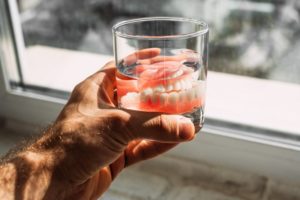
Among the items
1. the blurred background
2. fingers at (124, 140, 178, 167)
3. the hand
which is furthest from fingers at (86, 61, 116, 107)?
the blurred background

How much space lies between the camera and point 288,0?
0.78 meters

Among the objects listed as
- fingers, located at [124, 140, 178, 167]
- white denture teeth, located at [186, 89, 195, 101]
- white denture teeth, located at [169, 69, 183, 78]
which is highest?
white denture teeth, located at [169, 69, 183, 78]

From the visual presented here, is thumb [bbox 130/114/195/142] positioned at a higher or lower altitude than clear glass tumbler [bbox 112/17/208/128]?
lower

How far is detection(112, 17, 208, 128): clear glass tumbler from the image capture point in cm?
58

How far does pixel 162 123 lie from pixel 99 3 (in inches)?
17.7

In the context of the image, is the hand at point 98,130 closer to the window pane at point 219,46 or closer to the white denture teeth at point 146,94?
the white denture teeth at point 146,94

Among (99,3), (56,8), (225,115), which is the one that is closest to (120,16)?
(99,3)

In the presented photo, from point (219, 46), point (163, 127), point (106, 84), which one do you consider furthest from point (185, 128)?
point (219, 46)

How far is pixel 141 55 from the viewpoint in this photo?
0.63 meters

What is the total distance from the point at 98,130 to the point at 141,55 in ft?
0.38

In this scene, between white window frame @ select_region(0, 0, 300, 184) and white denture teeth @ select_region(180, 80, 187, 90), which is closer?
white denture teeth @ select_region(180, 80, 187, 90)

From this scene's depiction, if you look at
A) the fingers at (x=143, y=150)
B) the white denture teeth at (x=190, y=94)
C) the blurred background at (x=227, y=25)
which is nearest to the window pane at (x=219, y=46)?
the blurred background at (x=227, y=25)

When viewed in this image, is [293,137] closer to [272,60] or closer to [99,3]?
[272,60]

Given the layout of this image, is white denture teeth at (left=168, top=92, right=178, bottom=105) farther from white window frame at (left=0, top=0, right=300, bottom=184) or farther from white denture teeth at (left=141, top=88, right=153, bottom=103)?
white window frame at (left=0, top=0, right=300, bottom=184)
